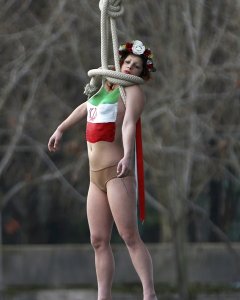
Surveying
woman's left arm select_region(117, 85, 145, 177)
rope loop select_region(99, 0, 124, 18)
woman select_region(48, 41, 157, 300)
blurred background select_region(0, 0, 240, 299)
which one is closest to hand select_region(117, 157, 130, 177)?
woman's left arm select_region(117, 85, 145, 177)

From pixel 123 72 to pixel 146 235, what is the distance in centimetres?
1544

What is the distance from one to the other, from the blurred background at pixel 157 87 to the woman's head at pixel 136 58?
6.63 meters

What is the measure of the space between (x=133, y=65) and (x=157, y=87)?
31.5 ft

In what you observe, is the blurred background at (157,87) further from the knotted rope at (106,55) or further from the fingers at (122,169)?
the fingers at (122,169)

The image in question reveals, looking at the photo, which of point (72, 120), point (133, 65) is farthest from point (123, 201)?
point (133, 65)

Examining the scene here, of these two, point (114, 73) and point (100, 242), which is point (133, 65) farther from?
point (100, 242)

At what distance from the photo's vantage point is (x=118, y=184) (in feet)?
24.0

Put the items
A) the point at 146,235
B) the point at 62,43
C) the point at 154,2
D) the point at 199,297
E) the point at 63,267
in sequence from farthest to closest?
the point at 146,235, the point at 63,267, the point at 199,297, the point at 62,43, the point at 154,2

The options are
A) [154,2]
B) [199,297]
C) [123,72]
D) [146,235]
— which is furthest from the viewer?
[146,235]

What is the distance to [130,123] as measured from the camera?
719cm

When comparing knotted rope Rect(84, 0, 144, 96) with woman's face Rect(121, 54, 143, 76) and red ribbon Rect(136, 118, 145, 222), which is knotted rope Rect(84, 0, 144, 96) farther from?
red ribbon Rect(136, 118, 145, 222)

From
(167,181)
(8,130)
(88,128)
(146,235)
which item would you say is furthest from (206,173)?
(88,128)

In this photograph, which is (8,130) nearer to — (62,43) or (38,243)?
(62,43)

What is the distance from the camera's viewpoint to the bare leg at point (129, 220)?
730 cm
